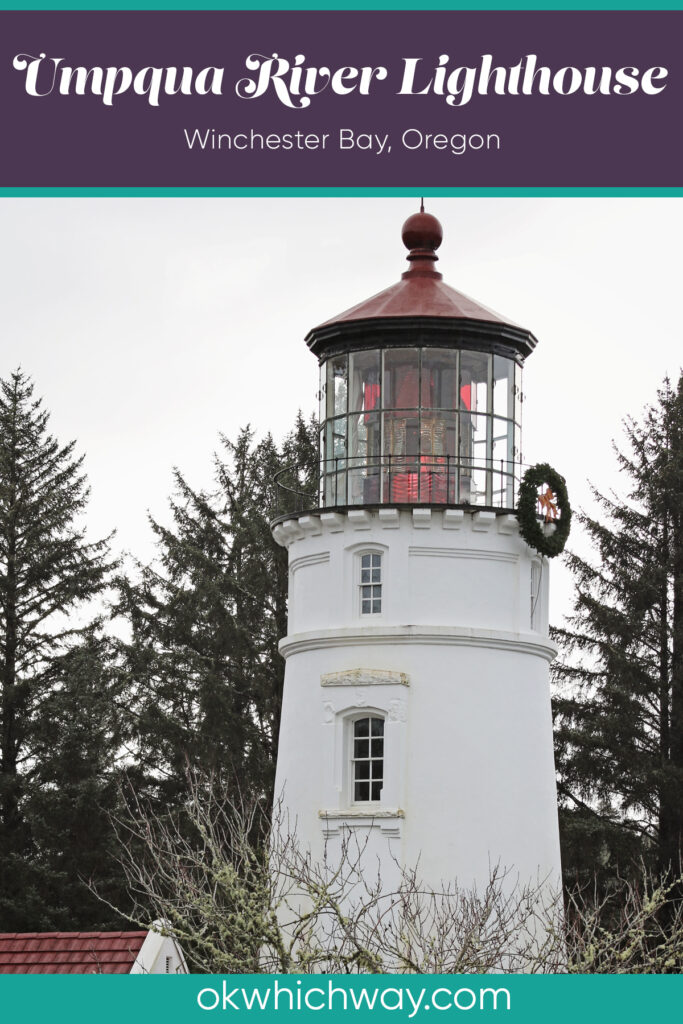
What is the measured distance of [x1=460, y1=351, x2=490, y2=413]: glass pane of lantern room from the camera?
22109mm

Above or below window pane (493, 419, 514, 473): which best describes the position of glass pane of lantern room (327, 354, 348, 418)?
above

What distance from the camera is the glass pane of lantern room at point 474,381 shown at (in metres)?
22.1

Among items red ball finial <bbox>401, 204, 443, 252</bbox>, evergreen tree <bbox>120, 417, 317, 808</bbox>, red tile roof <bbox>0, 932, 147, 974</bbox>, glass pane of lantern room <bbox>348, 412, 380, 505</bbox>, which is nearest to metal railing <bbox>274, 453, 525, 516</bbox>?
glass pane of lantern room <bbox>348, 412, 380, 505</bbox>

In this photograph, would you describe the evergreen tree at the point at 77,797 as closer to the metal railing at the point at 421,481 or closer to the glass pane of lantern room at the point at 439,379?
the metal railing at the point at 421,481

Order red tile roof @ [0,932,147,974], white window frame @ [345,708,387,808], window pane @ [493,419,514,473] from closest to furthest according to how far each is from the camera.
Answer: red tile roof @ [0,932,147,974] < white window frame @ [345,708,387,808] < window pane @ [493,419,514,473]

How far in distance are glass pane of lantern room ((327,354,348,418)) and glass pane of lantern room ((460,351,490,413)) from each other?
151cm

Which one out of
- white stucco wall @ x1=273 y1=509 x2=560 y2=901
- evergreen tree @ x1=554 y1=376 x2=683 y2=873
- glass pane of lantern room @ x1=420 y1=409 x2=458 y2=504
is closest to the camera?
white stucco wall @ x1=273 y1=509 x2=560 y2=901

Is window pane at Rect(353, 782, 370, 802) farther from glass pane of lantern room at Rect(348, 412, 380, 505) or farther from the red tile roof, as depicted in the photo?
the red tile roof

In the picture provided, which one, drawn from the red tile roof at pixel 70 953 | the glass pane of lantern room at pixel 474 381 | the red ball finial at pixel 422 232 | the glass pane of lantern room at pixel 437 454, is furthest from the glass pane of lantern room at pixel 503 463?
the red tile roof at pixel 70 953

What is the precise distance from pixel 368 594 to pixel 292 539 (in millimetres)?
1600

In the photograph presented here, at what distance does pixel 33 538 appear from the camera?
3391 cm

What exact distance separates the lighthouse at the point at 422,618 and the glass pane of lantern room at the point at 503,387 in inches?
1.0

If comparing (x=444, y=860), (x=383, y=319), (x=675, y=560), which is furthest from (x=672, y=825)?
(x=383, y=319)

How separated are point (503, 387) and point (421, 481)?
65.4 inches
